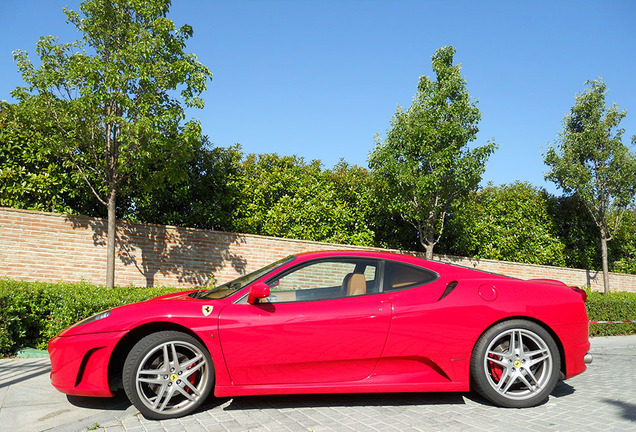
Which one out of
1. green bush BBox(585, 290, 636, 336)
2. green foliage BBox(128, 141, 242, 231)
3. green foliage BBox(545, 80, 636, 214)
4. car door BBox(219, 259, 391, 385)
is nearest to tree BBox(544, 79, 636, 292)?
green foliage BBox(545, 80, 636, 214)

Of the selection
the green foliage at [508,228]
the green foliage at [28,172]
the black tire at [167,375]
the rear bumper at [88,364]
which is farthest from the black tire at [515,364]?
the green foliage at [508,228]

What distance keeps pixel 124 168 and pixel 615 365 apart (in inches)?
353

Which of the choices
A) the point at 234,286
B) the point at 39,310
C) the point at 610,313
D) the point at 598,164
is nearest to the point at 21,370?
the point at 39,310

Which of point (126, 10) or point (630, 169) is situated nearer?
point (126, 10)

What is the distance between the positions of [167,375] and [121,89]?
20.9 ft

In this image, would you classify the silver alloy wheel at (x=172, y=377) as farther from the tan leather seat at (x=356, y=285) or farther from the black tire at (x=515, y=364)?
the black tire at (x=515, y=364)

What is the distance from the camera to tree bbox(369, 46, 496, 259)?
34.9 ft

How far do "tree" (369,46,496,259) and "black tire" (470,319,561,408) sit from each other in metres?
6.93

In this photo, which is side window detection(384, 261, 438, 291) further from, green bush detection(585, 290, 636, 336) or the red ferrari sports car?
green bush detection(585, 290, 636, 336)

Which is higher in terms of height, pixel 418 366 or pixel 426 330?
pixel 426 330

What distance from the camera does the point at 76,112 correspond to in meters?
7.78

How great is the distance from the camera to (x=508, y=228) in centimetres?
1418

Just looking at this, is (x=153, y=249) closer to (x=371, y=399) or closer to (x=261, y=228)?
(x=261, y=228)

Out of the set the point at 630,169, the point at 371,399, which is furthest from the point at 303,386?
the point at 630,169
